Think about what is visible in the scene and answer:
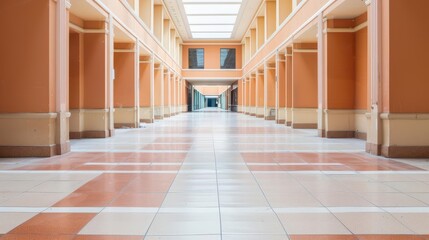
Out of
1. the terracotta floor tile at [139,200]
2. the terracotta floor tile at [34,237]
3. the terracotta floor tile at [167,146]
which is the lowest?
the terracotta floor tile at [34,237]

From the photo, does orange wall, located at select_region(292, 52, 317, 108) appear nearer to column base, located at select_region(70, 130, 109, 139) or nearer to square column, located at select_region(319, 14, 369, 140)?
square column, located at select_region(319, 14, 369, 140)

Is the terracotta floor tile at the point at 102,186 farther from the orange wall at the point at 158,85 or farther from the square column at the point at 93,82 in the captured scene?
the orange wall at the point at 158,85

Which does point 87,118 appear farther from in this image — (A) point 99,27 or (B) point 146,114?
(B) point 146,114

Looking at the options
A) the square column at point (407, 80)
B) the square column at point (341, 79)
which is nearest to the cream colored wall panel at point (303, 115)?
the square column at point (341, 79)

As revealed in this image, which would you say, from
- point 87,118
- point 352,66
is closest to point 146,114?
point 87,118

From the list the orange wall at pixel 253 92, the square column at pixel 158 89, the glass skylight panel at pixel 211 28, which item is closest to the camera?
the square column at pixel 158 89

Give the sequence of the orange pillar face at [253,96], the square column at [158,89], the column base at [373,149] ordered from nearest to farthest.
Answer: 1. the column base at [373,149]
2. the square column at [158,89]
3. the orange pillar face at [253,96]

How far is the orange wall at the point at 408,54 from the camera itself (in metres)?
8.60

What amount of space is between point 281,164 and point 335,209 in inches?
131

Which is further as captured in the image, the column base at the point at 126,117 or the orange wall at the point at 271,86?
the orange wall at the point at 271,86

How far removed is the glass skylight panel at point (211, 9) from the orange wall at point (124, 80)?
11220 mm

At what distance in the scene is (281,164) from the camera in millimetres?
7758

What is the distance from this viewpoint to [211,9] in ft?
96.6

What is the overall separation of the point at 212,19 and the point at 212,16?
106 cm
